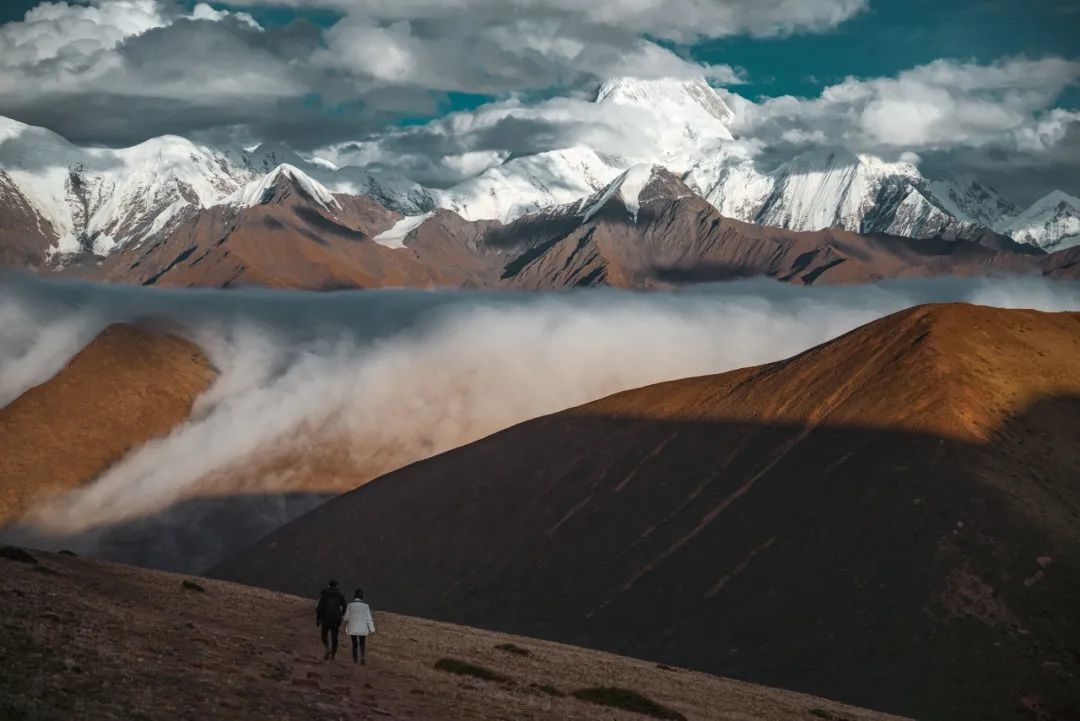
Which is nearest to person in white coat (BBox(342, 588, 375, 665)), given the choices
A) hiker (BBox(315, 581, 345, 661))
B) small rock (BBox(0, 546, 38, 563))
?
hiker (BBox(315, 581, 345, 661))

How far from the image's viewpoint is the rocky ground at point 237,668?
30.4 m

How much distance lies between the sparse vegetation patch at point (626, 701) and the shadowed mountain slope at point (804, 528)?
43.8 m

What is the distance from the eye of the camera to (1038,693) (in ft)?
285

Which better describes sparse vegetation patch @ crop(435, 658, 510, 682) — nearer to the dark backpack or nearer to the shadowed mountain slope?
the dark backpack

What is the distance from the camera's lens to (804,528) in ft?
409

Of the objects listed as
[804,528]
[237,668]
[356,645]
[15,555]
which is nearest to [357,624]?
[356,645]

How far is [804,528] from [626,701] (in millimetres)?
78685

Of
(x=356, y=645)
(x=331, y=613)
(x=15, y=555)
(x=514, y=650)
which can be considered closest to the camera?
(x=331, y=613)

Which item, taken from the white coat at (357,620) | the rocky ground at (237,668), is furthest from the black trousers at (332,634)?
the rocky ground at (237,668)

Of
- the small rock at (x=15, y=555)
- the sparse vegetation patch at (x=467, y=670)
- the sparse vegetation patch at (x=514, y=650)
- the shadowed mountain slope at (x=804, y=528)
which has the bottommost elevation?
the sparse vegetation patch at (x=467, y=670)

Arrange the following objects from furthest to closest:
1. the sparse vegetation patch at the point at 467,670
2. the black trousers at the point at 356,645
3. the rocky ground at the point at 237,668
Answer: the sparse vegetation patch at the point at 467,670, the black trousers at the point at 356,645, the rocky ground at the point at 237,668

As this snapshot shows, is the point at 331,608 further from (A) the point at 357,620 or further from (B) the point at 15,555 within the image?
(B) the point at 15,555

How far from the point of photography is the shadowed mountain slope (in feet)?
327

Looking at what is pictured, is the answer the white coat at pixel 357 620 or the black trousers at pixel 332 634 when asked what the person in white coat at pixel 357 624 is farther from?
the black trousers at pixel 332 634
